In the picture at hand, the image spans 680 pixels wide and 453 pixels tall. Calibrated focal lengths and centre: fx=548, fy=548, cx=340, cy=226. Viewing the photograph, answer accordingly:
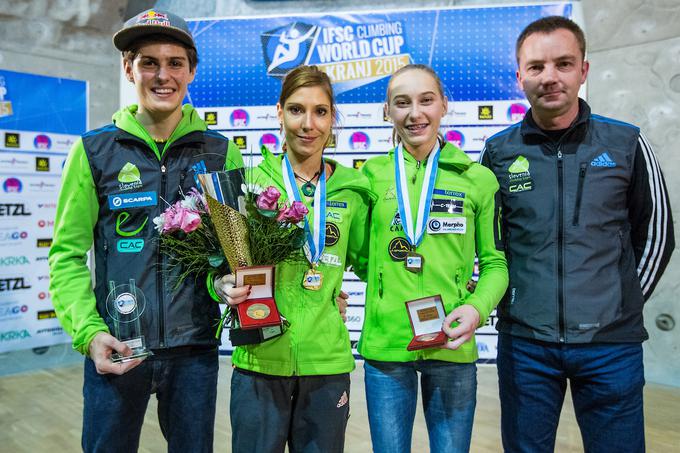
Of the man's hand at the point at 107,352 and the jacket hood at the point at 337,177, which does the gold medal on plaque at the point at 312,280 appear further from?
the man's hand at the point at 107,352

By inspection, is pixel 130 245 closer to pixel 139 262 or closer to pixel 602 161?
pixel 139 262

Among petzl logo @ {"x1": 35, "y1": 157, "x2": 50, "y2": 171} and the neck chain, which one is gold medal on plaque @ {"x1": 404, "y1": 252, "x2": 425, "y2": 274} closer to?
the neck chain

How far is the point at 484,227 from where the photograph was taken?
194cm

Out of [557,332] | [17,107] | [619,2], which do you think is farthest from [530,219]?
[17,107]

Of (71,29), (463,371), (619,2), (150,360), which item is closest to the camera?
(150,360)

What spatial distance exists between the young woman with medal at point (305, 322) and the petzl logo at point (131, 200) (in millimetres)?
Result: 340

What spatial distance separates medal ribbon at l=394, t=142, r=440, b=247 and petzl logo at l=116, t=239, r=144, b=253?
873mm

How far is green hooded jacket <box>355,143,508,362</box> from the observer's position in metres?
1.85

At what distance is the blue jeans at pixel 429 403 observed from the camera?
1.84 metres

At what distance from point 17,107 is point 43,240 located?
128cm

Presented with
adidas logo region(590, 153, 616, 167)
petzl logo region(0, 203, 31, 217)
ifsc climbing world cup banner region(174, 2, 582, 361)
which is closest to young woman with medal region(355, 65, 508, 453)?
adidas logo region(590, 153, 616, 167)

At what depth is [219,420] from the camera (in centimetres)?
386

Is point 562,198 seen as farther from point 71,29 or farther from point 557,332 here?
point 71,29

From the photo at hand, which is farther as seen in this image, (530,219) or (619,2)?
(619,2)
